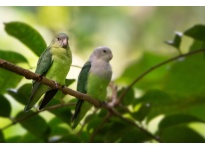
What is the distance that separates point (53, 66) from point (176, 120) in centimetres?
48

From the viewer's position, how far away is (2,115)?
→ 3.44 ft

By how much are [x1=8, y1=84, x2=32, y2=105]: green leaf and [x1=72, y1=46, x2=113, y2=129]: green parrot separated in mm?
116

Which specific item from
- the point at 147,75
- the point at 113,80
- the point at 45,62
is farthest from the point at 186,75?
the point at 45,62

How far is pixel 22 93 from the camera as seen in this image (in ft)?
3.25

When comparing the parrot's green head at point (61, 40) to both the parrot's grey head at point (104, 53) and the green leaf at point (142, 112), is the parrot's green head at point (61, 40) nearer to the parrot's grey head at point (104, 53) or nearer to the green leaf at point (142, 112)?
the parrot's grey head at point (104, 53)

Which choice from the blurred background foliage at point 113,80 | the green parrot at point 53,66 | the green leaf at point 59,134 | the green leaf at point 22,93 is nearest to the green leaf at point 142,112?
the blurred background foliage at point 113,80

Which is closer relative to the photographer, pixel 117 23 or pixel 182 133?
pixel 182 133

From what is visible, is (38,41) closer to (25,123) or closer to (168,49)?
(25,123)

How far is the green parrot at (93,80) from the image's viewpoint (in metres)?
0.88

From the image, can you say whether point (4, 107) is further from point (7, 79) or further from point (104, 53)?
point (104, 53)

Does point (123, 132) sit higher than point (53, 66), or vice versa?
point (53, 66)

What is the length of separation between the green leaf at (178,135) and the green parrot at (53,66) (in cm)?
50

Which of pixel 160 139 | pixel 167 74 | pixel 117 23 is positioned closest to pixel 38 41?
pixel 160 139
